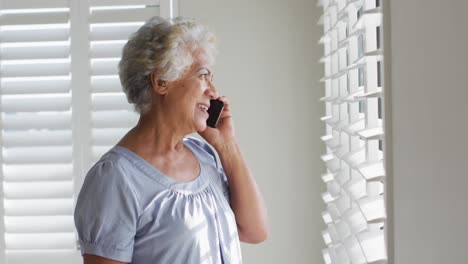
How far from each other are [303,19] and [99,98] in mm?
888

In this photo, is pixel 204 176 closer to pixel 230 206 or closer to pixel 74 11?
pixel 230 206

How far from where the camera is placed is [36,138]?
289 centimetres

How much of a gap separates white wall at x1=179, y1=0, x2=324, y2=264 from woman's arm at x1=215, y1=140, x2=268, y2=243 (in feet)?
3.10

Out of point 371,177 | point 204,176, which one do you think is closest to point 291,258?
point 204,176

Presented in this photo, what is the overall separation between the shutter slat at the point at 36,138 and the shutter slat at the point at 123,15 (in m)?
0.48

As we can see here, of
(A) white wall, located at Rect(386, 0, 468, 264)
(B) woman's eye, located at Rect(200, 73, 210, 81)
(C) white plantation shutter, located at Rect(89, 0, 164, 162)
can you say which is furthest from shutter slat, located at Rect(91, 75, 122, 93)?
(A) white wall, located at Rect(386, 0, 468, 264)

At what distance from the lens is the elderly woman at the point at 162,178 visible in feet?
5.23

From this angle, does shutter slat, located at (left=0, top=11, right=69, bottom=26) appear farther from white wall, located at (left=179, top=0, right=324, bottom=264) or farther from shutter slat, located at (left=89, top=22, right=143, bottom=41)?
white wall, located at (left=179, top=0, right=324, bottom=264)

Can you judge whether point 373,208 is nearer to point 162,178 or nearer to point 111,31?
point 162,178

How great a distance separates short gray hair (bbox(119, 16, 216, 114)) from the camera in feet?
5.49

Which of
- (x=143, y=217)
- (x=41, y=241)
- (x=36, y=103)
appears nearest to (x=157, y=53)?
(x=143, y=217)

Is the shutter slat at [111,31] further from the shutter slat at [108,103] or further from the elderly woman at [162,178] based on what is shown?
the elderly woman at [162,178]

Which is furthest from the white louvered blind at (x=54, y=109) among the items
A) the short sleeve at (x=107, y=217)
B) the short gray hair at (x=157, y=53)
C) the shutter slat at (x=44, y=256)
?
the short sleeve at (x=107, y=217)

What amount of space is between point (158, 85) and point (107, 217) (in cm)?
35
